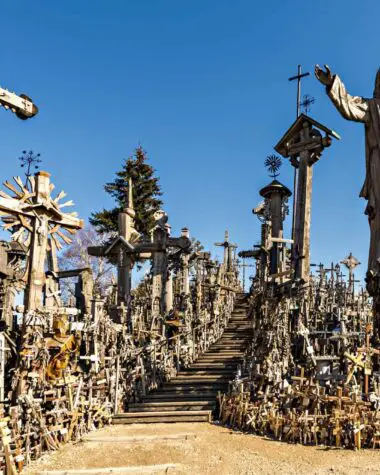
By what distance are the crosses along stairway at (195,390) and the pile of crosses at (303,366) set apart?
0.81 metres

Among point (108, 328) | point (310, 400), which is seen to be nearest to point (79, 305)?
point (108, 328)

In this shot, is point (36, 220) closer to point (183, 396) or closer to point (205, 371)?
point (183, 396)

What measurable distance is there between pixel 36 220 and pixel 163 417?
5.82 m

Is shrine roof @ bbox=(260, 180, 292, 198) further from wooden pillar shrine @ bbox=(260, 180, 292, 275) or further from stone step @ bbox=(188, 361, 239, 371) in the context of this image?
stone step @ bbox=(188, 361, 239, 371)

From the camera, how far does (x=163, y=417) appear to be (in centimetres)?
1283

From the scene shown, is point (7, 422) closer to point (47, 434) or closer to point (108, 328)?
point (47, 434)

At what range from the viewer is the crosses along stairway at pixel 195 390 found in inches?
507

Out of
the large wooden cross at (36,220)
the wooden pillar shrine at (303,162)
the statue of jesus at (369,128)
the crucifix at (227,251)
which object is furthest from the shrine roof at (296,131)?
the crucifix at (227,251)

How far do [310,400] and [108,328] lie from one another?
533cm

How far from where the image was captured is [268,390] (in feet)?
39.8

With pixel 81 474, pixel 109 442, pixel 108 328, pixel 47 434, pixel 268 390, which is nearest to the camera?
pixel 81 474

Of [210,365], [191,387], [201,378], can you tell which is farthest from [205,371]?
[191,387]

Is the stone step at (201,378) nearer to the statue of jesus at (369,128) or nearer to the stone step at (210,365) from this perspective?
the stone step at (210,365)

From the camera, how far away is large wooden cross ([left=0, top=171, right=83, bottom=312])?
37.0 feet
